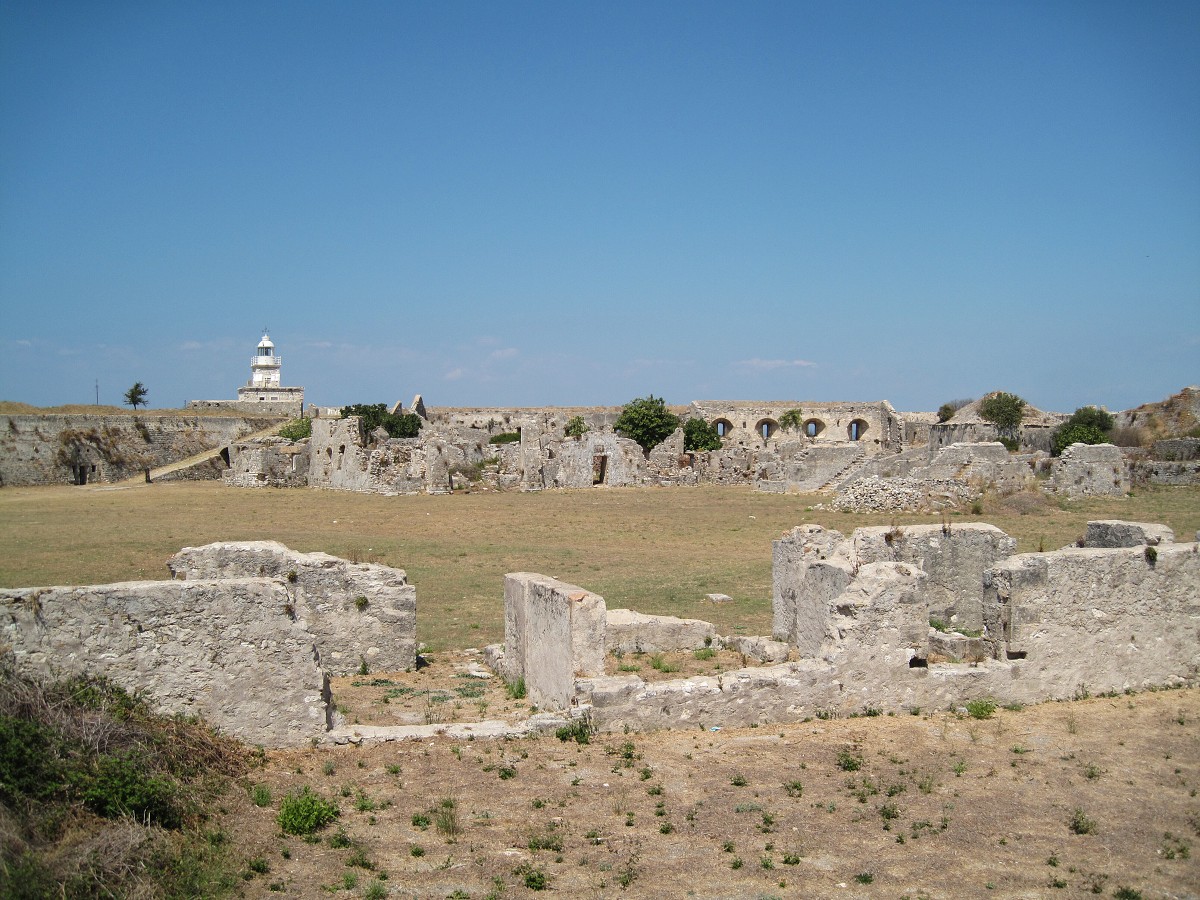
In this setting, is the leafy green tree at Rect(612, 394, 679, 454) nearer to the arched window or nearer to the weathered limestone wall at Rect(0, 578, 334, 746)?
the arched window

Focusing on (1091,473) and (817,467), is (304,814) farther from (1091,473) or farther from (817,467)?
(817,467)

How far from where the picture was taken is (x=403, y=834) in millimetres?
6250

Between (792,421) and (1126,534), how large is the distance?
58.8m

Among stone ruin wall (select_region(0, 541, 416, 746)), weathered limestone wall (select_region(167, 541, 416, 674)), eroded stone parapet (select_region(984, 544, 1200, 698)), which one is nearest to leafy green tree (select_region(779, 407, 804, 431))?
eroded stone parapet (select_region(984, 544, 1200, 698))

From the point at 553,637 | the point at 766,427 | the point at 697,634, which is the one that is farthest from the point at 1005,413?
the point at 553,637

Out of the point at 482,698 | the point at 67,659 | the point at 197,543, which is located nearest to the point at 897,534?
the point at 482,698

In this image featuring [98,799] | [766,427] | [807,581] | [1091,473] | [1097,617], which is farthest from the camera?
[766,427]

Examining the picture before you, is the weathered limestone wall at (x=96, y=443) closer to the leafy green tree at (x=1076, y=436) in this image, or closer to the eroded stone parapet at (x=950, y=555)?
the leafy green tree at (x=1076, y=436)

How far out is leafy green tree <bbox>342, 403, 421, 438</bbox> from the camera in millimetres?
57219

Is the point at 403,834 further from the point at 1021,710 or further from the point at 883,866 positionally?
the point at 1021,710

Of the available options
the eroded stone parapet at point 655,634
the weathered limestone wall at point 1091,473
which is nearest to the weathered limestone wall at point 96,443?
the weathered limestone wall at point 1091,473

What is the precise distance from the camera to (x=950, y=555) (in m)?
12.5

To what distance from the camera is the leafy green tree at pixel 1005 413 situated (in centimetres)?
5362

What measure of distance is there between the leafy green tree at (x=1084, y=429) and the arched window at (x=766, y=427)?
23.6 m
